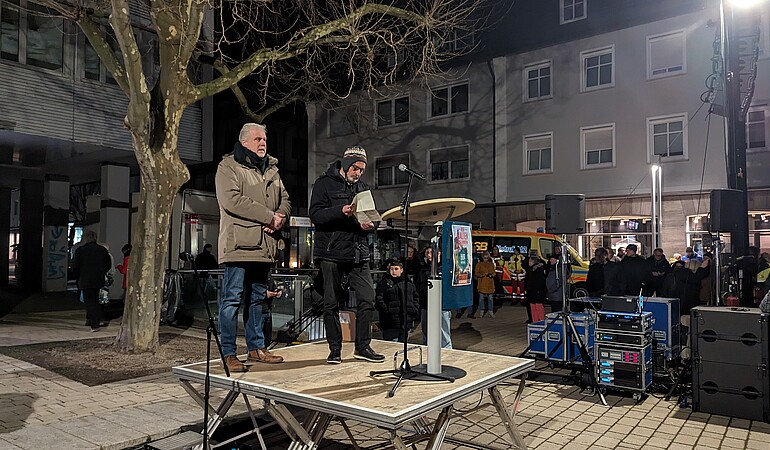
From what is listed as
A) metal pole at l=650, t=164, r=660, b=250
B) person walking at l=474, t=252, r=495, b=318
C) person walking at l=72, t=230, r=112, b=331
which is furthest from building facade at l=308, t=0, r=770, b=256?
person walking at l=72, t=230, r=112, b=331

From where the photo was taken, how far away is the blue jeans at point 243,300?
4.86 m

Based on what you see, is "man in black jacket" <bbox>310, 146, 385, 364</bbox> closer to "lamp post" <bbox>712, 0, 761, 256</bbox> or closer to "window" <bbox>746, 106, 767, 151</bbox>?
"lamp post" <bbox>712, 0, 761, 256</bbox>

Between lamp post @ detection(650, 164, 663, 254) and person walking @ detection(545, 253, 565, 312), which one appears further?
lamp post @ detection(650, 164, 663, 254)

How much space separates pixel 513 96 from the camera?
24.5 meters

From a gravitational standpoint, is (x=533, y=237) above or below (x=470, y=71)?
below

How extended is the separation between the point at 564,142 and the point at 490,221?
4.44 m

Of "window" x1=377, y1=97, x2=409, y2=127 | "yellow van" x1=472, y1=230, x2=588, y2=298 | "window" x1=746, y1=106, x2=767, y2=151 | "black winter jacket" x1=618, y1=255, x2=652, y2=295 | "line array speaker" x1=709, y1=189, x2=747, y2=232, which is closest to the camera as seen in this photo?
"line array speaker" x1=709, y1=189, x2=747, y2=232

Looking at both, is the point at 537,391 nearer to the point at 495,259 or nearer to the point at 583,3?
the point at 495,259

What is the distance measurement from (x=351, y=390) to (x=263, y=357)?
1385 mm

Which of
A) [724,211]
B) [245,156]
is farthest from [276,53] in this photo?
[724,211]

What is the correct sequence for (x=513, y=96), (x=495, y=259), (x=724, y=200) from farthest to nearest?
(x=513, y=96), (x=495, y=259), (x=724, y=200)

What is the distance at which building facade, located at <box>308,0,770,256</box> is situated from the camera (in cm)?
1959

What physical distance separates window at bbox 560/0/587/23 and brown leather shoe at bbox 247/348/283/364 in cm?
2225

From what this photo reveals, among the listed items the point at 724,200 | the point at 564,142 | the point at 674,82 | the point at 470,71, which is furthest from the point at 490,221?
the point at 724,200
